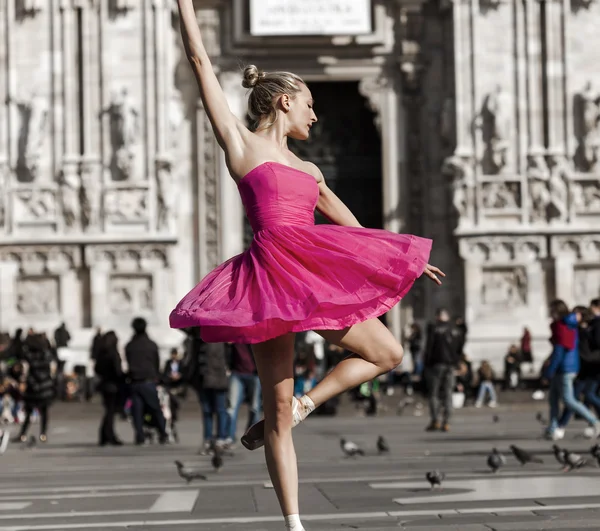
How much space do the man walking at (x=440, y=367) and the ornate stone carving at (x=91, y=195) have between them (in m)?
12.4

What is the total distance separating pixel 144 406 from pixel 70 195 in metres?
13.1

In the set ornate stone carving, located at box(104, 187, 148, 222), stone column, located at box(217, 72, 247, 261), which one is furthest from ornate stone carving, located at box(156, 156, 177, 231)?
stone column, located at box(217, 72, 247, 261)

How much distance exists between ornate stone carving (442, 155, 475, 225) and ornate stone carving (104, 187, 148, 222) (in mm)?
6533

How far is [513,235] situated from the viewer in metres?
32.0

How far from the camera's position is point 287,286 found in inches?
244

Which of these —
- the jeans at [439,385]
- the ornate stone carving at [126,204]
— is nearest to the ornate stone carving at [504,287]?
the ornate stone carving at [126,204]

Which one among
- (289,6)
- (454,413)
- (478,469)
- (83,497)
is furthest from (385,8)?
(83,497)

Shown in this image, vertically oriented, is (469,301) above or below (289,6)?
below

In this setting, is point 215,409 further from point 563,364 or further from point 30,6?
point 30,6

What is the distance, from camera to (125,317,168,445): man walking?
61.8 ft

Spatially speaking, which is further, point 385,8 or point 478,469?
point 385,8

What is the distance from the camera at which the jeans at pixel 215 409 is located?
58.2ft

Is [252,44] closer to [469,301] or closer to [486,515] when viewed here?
[469,301]

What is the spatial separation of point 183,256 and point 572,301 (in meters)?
8.50
